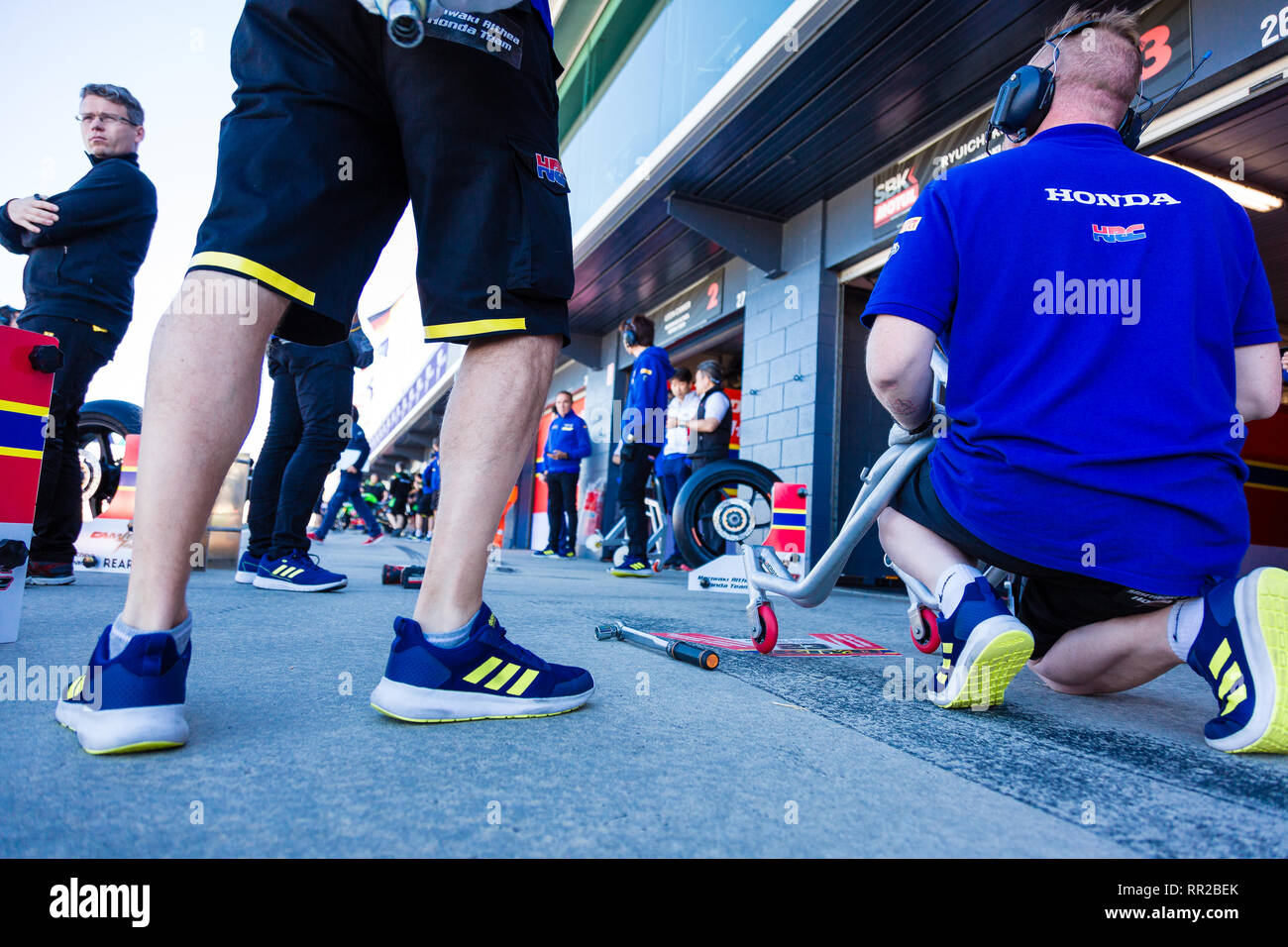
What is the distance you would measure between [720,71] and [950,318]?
4.62m

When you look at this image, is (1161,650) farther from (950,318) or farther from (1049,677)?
(950,318)

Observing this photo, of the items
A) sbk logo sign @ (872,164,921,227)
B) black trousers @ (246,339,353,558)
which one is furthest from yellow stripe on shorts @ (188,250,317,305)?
sbk logo sign @ (872,164,921,227)

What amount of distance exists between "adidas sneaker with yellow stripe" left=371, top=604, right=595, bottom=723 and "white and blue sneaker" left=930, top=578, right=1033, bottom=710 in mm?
695

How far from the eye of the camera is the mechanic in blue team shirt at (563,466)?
855cm

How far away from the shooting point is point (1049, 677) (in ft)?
5.35

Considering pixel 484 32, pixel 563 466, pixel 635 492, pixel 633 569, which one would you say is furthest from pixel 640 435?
pixel 484 32

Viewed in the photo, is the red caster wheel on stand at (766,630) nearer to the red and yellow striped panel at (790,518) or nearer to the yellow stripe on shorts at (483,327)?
the yellow stripe on shorts at (483,327)

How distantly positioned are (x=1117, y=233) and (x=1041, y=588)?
0.72 metres

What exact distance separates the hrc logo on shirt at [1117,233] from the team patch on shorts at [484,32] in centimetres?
109

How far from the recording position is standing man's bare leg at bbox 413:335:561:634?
1164mm

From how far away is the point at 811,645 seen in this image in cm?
217
